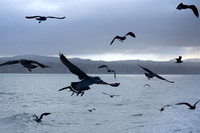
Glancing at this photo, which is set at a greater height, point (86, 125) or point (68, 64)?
point (68, 64)

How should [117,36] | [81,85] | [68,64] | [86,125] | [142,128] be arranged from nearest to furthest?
[68,64], [81,85], [117,36], [142,128], [86,125]

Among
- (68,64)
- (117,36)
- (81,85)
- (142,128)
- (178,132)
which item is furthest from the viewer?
(142,128)

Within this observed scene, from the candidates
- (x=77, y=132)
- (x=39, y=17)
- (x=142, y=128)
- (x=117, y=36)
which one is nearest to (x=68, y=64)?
(x=39, y=17)

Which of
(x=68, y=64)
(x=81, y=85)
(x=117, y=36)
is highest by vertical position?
(x=117, y=36)

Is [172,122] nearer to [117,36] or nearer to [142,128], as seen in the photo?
[142,128]

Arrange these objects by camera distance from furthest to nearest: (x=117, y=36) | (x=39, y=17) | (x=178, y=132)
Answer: (x=178, y=132), (x=117, y=36), (x=39, y=17)

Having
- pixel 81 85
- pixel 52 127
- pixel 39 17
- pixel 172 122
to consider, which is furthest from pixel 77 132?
pixel 81 85

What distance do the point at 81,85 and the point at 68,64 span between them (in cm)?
123

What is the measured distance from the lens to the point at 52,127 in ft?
103

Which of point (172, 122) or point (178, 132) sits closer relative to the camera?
point (178, 132)

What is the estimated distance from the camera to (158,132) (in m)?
29.5

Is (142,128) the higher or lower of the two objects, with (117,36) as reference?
lower

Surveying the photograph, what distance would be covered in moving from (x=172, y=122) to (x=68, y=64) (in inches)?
1165

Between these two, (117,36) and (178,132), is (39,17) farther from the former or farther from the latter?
(178,132)
